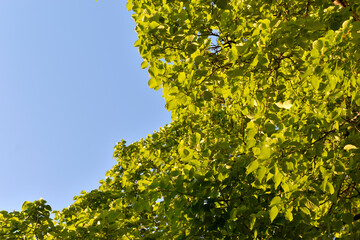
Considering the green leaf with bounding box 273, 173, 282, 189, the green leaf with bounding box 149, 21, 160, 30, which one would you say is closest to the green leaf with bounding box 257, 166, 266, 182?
the green leaf with bounding box 273, 173, 282, 189

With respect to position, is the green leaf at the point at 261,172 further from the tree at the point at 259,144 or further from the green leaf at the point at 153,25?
the green leaf at the point at 153,25

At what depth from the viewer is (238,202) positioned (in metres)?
4.00

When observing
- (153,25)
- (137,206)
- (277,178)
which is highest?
(153,25)

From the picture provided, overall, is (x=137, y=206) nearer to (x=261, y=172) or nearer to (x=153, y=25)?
(x=261, y=172)

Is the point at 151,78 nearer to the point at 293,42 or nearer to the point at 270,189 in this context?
the point at 293,42

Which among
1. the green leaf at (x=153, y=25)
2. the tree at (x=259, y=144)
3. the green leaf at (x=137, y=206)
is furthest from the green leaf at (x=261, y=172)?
the green leaf at (x=153, y=25)

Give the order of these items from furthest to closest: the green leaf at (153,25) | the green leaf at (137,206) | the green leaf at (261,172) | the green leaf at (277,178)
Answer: the green leaf at (153,25), the green leaf at (137,206), the green leaf at (277,178), the green leaf at (261,172)

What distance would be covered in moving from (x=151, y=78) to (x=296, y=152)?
2338 millimetres

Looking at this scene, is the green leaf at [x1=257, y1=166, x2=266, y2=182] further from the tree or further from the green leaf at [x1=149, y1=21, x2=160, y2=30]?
the green leaf at [x1=149, y1=21, x2=160, y2=30]

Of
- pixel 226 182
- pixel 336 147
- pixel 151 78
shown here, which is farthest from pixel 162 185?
pixel 336 147

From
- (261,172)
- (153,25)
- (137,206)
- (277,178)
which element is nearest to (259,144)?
(261,172)

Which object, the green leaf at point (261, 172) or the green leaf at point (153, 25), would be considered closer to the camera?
the green leaf at point (261, 172)

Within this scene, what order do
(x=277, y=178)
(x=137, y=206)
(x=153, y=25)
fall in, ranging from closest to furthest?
1. (x=277, y=178)
2. (x=137, y=206)
3. (x=153, y=25)

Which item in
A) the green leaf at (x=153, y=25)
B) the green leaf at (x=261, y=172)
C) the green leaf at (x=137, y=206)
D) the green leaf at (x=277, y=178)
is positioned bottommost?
the green leaf at (x=277, y=178)
